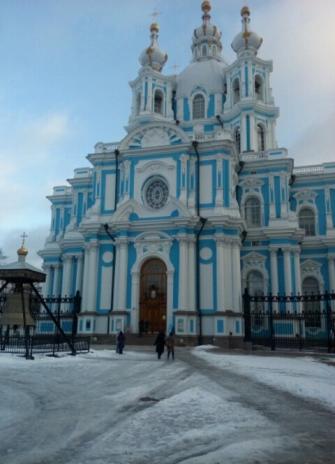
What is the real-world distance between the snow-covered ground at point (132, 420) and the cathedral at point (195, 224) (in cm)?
1298

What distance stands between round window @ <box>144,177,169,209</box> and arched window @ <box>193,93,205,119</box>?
462 inches

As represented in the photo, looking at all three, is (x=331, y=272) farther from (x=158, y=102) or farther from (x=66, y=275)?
(x=158, y=102)

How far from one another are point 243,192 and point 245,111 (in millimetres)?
7234

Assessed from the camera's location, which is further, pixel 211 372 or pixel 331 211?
pixel 331 211

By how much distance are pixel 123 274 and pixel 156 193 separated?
213 inches

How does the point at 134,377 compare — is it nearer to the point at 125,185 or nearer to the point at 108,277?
the point at 108,277

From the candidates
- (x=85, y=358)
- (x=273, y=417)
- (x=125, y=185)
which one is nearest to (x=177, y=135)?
(x=125, y=185)

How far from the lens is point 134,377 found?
11.3 meters

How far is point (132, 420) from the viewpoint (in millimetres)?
6676

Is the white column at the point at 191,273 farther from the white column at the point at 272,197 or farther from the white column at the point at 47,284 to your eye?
the white column at the point at 47,284

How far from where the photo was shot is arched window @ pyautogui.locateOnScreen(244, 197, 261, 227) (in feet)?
99.3

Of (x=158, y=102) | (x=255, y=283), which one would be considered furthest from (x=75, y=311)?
(x=158, y=102)

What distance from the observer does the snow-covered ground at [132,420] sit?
5.08 m

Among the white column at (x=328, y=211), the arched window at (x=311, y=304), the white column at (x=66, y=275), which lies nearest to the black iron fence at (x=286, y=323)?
the arched window at (x=311, y=304)
